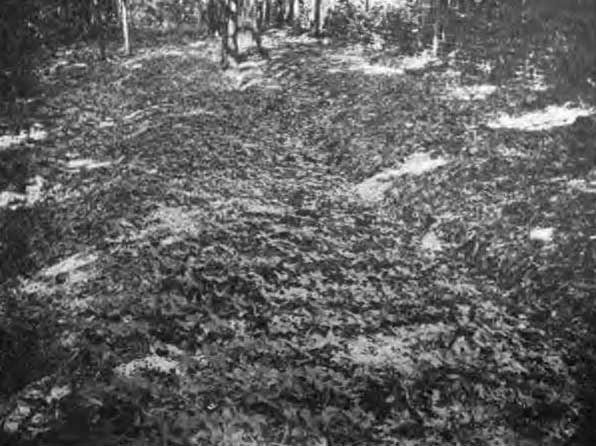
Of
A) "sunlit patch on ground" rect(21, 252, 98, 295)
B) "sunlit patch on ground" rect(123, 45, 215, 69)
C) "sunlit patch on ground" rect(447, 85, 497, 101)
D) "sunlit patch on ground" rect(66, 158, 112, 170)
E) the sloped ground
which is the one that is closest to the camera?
the sloped ground

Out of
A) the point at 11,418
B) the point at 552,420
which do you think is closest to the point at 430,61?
the point at 552,420

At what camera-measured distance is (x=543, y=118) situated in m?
14.4

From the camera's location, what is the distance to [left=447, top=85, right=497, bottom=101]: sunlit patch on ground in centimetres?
1719

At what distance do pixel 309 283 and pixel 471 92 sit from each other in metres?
12.5

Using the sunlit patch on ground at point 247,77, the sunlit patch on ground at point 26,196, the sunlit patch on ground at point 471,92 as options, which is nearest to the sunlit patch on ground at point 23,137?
the sunlit patch on ground at point 26,196

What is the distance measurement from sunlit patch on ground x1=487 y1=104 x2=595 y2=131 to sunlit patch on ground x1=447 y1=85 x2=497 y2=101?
2.18 m

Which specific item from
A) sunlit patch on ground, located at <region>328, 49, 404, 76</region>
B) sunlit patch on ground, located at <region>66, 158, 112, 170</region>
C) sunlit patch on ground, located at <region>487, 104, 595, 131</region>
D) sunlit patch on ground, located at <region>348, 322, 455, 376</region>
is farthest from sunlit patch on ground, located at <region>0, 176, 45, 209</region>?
sunlit patch on ground, located at <region>328, 49, 404, 76</region>

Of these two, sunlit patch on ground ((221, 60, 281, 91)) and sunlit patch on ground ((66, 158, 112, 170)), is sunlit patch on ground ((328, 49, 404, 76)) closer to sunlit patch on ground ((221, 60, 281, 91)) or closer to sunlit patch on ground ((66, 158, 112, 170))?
sunlit patch on ground ((221, 60, 281, 91))

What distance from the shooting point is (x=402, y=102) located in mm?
17109

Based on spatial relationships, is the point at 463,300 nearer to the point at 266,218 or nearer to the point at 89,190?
the point at 266,218

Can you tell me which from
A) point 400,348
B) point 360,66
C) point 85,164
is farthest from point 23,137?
point 400,348

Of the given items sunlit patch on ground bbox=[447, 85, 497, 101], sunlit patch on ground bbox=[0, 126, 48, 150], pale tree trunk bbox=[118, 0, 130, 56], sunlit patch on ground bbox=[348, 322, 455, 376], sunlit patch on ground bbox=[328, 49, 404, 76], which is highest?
pale tree trunk bbox=[118, 0, 130, 56]

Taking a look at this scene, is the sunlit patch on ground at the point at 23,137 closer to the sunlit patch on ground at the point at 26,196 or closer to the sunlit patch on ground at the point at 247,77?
the sunlit patch on ground at the point at 26,196

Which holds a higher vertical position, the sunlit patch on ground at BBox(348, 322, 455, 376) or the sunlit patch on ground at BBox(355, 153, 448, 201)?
the sunlit patch on ground at BBox(355, 153, 448, 201)
